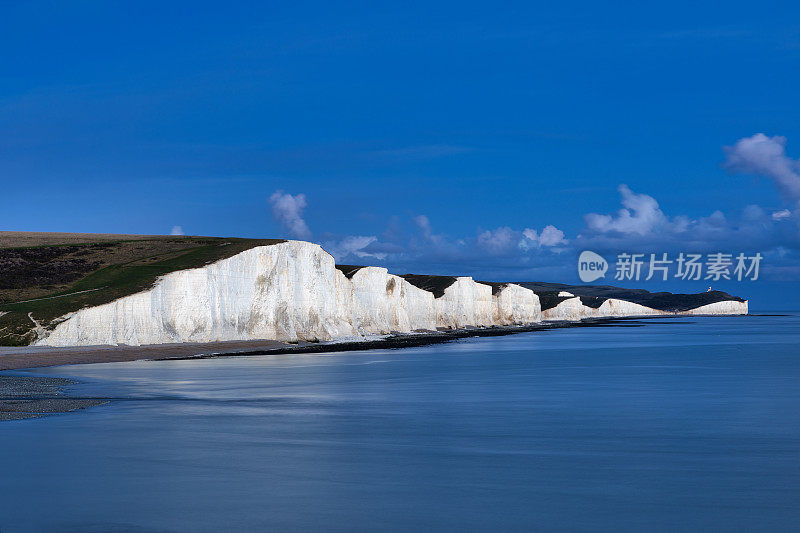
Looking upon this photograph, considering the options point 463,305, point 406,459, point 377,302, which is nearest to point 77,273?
point 377,302

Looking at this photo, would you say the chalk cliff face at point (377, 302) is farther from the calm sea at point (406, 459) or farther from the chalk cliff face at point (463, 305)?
the calm sea at point (406, 459)

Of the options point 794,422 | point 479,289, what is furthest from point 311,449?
point 479,289

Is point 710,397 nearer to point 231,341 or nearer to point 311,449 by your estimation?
point 311,449

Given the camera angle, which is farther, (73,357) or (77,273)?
(77,273)

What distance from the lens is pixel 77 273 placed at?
67500mm

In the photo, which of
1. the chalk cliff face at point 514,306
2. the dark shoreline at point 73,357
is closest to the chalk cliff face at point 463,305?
the chalk cliff face at point 514,306

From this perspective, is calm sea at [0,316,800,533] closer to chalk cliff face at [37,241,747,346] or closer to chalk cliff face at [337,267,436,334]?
chalk cliff face at [37,241,747,346]

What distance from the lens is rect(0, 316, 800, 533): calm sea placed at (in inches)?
471

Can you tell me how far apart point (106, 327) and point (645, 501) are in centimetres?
4720

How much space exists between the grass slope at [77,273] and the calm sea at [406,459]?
22282mm

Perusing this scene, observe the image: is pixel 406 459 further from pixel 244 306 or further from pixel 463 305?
pixel 463 305

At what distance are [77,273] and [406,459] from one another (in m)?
57.4

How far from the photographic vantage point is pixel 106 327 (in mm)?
54000

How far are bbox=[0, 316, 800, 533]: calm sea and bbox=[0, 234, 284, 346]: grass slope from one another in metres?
22.3
